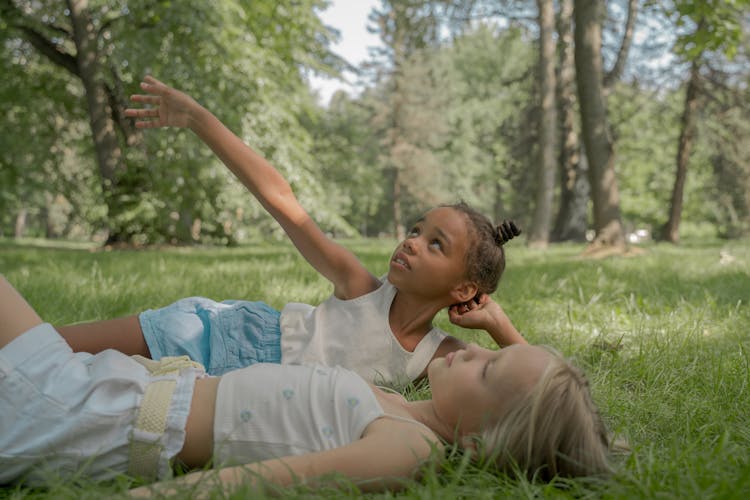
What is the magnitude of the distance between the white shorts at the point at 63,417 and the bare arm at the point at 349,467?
0.24 m

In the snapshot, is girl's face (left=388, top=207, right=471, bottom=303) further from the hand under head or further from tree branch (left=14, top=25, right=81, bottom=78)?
tree branch (left=14, top=25, right=81, bottom=78)

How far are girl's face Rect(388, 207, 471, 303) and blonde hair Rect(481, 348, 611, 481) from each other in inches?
33.0

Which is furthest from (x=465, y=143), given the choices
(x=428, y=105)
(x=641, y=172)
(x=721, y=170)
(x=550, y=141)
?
(x=550, y=141)

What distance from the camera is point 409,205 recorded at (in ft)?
135

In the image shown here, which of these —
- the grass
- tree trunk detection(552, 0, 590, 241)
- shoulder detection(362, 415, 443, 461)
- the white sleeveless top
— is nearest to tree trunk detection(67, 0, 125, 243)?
the grass

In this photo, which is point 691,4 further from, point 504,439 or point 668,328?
point 504,439

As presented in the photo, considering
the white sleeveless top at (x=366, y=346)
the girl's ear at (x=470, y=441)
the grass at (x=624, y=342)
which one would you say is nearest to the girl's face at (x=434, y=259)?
the white sleeveless top at (x=366, y=346)

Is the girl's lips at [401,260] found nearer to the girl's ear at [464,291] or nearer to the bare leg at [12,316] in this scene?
the girl's ear at [464,291]

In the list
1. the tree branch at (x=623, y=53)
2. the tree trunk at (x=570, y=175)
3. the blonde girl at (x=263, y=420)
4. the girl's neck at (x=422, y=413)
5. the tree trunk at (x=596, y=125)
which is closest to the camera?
the blonde girl at (x=263, y=420)

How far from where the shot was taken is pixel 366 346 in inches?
101

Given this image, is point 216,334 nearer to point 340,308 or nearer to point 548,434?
point 340,308

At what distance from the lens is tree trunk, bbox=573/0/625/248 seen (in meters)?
9.58

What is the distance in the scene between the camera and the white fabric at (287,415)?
1.74 meters

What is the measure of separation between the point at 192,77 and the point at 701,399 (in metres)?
9.22
